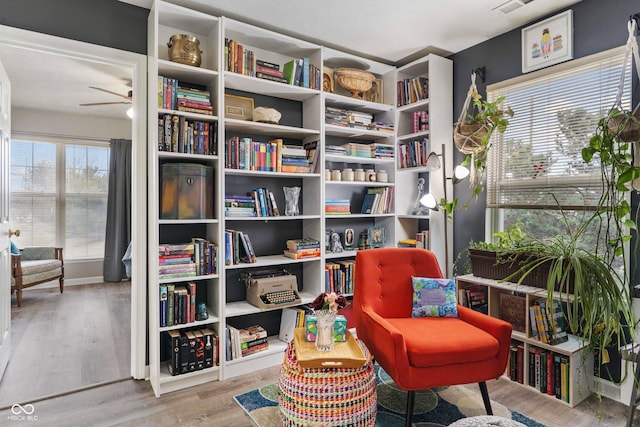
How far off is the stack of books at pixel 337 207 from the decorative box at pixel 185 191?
1025 mm

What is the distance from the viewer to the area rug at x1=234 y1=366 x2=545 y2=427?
2154 mm

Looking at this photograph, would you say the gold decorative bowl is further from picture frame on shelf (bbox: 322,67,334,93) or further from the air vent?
the air vent

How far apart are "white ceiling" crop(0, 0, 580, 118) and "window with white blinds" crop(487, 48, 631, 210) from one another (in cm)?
48

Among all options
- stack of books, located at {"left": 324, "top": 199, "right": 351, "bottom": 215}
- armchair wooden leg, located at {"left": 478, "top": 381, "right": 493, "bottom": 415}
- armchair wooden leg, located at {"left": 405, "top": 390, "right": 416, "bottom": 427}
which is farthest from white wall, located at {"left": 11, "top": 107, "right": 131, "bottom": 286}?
armchair wooden leg, located at {"left": 478, "top": 381, "right": 493, "bottom": 415}

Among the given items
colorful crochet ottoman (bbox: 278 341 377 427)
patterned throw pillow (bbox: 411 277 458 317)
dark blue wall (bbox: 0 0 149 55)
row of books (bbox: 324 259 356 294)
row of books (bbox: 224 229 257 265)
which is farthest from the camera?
row of books (bbox: 324 259 356 294)

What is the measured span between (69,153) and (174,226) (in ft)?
14.1

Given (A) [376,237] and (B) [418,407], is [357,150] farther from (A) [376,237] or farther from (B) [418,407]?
(B) [418,407]

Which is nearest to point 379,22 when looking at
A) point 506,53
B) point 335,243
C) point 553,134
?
point 506,53

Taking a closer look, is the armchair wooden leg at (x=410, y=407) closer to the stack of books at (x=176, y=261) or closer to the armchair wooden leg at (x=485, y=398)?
the armchair wooden leg at (x=485, y=398)

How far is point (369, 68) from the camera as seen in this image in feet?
11.9

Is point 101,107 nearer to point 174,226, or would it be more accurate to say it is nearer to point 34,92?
point 34,92

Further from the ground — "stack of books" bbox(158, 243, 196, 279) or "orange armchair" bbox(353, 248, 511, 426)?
"stack of books" bbox(158, 243, 196, 279)

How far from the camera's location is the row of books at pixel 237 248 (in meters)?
2.75

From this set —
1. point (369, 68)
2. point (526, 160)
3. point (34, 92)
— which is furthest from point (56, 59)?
point (526, 160)
